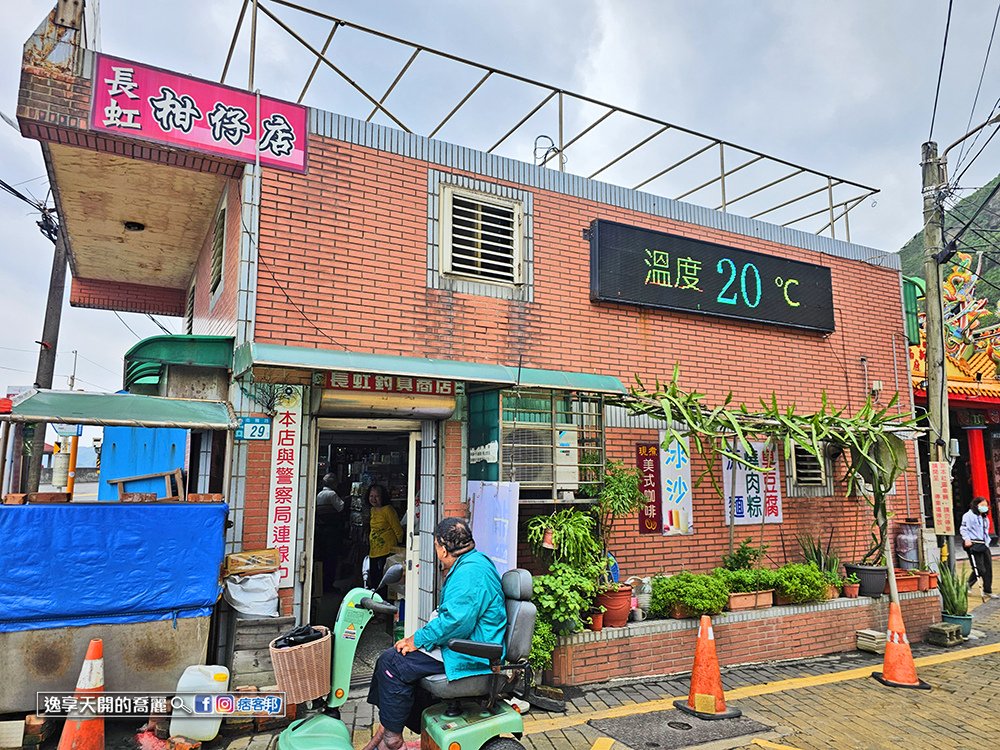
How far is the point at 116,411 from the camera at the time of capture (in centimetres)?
541

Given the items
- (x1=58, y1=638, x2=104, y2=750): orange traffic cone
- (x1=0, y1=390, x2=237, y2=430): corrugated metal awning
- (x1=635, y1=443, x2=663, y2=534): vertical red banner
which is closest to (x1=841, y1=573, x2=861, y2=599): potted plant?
(x1=635, y1=443, x2=663, y2=534): vertical red banner

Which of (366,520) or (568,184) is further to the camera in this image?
(366,520)

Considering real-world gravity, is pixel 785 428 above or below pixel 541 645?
above

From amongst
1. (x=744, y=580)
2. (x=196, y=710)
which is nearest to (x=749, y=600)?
(x=744, y=580)

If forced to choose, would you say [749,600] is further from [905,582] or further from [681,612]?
[905,582]

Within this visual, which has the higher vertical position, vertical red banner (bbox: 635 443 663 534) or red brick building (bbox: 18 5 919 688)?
red brick building (bbox: 18 5 919 688)

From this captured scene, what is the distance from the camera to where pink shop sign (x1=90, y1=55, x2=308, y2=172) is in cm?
618

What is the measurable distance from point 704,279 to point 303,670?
753 cm

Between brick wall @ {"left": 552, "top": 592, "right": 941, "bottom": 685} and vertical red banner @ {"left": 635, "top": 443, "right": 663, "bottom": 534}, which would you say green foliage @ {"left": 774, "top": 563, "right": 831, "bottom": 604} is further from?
vertical red banner @ {"left": 635, "top": 443, "right": 663, "bottom": 534}

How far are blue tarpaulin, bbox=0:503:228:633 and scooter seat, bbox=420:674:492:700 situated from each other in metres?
2.49

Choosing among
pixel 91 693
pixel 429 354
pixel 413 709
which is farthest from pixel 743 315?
pixel 91 693

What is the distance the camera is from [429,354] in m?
7.39

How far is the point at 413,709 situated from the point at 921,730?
4669mm

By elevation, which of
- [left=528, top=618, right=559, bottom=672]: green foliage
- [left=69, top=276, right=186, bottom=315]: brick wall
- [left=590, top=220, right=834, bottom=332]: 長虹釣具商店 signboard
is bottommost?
[left=528, top=618, right=559, bottom=672]: green foliage
